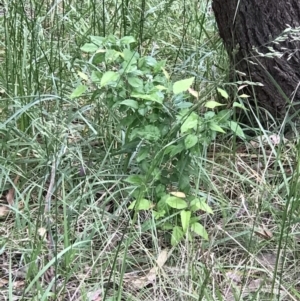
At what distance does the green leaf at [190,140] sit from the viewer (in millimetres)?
1583

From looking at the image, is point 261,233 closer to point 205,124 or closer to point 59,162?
point 205,124

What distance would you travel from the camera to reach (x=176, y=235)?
1643 millimetres

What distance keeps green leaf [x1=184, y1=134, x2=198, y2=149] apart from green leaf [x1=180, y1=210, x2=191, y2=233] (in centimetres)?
19

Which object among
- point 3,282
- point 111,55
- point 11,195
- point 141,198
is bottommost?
point 3,282

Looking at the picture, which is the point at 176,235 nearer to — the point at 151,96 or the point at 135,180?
the point at 135,180

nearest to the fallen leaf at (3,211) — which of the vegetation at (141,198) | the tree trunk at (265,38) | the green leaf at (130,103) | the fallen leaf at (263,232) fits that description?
the vegetation at (141,198)

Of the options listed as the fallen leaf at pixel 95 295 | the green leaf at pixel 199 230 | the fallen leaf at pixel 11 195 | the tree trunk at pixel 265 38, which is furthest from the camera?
the tree trunk at pixel 265 38

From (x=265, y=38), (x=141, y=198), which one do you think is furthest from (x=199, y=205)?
(x=265, y=38)

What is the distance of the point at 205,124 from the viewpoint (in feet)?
5.41

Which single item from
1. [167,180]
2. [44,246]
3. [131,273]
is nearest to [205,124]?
[167,180]

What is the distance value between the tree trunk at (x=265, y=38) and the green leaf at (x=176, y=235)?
2.32 feet

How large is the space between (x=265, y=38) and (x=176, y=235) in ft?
2.92

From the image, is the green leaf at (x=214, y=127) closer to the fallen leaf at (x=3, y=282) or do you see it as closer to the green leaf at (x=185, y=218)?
the green leaf at (x=185, y=218)

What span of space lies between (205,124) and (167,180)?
0.69 ft
